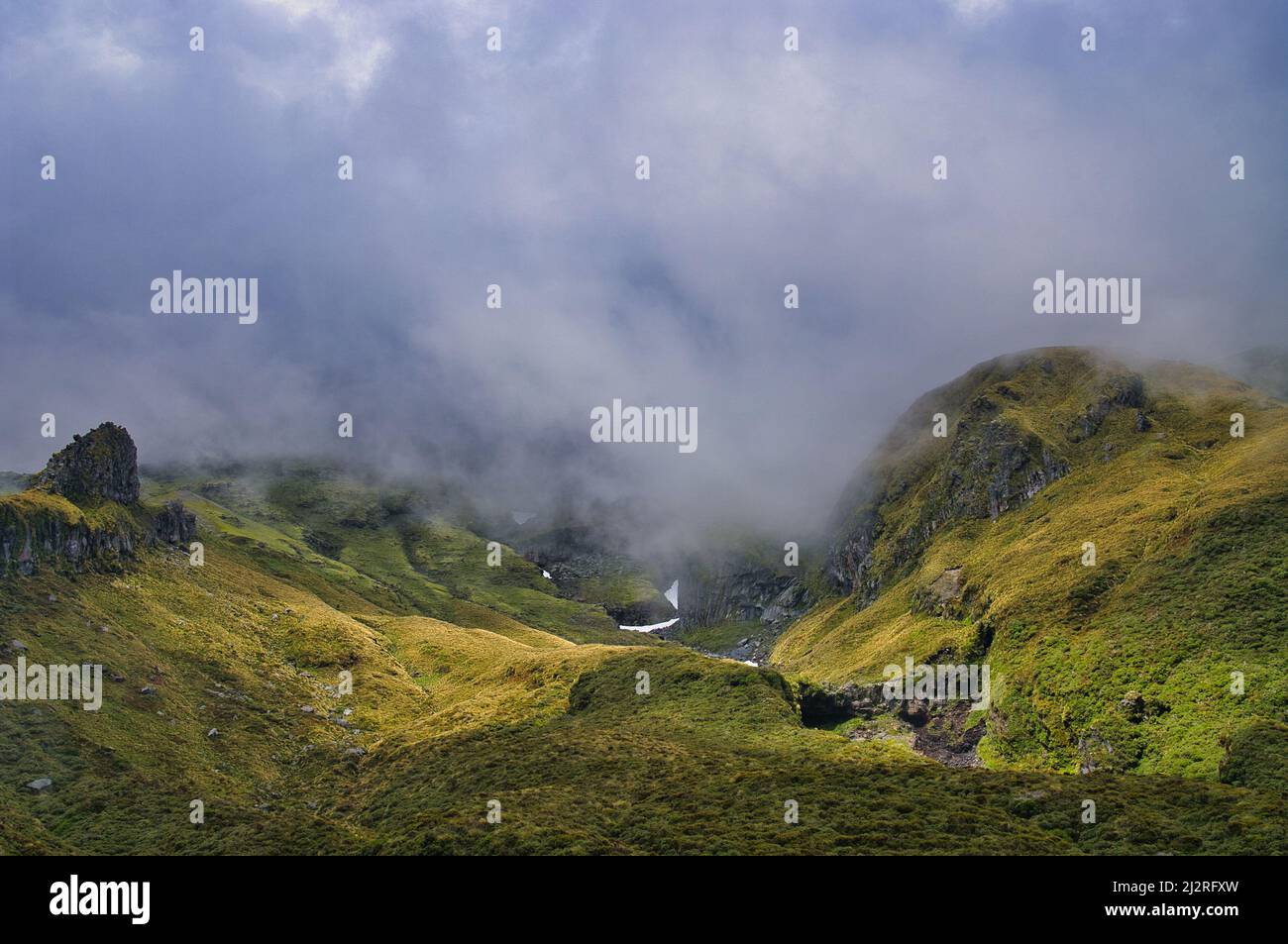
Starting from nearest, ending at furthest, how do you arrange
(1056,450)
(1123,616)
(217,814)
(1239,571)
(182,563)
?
(217,814) → (1239,571) → (1123,616) → (182,563) → (1056,450)

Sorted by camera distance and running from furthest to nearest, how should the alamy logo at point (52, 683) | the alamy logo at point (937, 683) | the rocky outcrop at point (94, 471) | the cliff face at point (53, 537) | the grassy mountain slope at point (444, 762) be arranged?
the alamy logo at point (937, 683)
the rocky outcrop at point (94, 471)
the cliff face at point (53, 537)
the alamy logo at point (52, 683)
the grassy mountain slope at point (444, 762)

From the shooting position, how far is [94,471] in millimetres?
120062

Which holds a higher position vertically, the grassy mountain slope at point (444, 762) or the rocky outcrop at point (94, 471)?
the rocky outcrop at point (94, 471)

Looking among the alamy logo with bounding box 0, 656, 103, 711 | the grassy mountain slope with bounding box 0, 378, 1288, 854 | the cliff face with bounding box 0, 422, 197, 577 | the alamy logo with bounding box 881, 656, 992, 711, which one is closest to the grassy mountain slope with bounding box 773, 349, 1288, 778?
the alamy logo with bounding box 881, 656, 992, 711

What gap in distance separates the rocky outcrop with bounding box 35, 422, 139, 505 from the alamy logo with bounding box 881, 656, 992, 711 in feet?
486

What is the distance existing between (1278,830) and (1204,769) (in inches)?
1281
